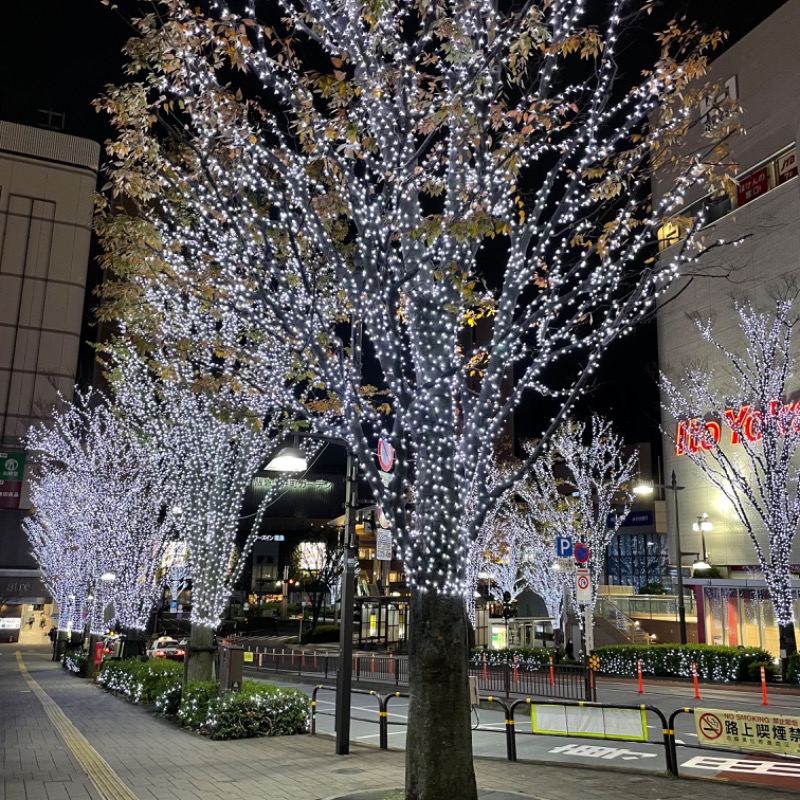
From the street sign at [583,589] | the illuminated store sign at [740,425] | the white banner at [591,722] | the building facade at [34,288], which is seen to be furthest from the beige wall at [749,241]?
the building facade at [34,288]

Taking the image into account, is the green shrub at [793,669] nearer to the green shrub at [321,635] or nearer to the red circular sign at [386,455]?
the red circular sign at [386,455]

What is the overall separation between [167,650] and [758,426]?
2617 centimetres

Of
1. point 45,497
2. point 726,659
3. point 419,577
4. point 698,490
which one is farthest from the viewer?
point 45,497

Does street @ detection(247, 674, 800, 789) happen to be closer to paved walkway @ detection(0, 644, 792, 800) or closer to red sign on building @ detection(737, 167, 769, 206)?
paved walkway @ detection(0, 644, 792, 800)

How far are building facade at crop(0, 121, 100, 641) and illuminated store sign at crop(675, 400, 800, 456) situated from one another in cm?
4474

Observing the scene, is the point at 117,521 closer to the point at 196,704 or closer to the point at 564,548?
the point at 196,704

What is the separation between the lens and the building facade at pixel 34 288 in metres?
55.2

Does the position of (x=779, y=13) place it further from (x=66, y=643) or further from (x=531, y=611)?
(x=66, y=643)

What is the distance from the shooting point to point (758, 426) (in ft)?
86.5

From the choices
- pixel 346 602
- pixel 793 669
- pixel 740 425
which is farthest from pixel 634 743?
pixel 740 425

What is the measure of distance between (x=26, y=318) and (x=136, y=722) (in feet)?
161

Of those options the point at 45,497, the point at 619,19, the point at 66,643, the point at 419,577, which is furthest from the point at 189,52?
the point at 66,643

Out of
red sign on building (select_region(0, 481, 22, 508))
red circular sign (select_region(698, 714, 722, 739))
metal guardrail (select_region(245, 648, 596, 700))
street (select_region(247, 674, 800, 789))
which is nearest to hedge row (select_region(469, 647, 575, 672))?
metal guardrail (select_region(245, 648, 596, 700))

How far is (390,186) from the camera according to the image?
299 inches
